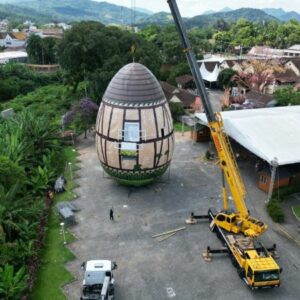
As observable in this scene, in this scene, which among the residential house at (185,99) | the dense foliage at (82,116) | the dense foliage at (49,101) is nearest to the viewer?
the dense foliage at (82,116)

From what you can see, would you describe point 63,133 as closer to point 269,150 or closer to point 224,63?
point 269,150

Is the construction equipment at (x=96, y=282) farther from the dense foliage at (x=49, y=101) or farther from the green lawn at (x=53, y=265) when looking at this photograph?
the dense foliage at (x=49, y=101)

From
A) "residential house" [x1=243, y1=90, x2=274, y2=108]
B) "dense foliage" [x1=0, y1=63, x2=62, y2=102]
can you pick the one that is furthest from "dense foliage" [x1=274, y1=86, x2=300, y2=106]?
"dense foliage" [x1=0, y1=63, x2=62, y2=102]

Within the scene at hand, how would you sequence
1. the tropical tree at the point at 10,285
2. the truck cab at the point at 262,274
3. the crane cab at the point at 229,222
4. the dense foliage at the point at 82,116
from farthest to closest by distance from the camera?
the dense foliage at the point at 82,116 → the crane cab at the point at 229,222 → the truck cab at the point at 262,274 → the tropical tree at the point at 10,285

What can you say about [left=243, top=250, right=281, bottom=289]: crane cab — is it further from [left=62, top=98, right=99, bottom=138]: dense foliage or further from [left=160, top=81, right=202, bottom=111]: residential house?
[left=160, top=81, right=202, bottom=111]: residential house

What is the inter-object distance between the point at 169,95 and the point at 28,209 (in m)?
33.6

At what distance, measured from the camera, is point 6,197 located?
19.0 metres

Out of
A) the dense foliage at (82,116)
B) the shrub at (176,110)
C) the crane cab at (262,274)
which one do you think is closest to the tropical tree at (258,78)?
the shrub at (176,110)

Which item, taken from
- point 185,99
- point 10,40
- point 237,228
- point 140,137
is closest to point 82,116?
point 140,137

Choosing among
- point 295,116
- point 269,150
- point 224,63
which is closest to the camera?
point 269,150

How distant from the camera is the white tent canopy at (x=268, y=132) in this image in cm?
2594

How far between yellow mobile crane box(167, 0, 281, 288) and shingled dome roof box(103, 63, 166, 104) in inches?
212

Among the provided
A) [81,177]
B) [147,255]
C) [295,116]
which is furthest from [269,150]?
[81,177]

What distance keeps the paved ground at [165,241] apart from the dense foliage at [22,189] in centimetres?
234
